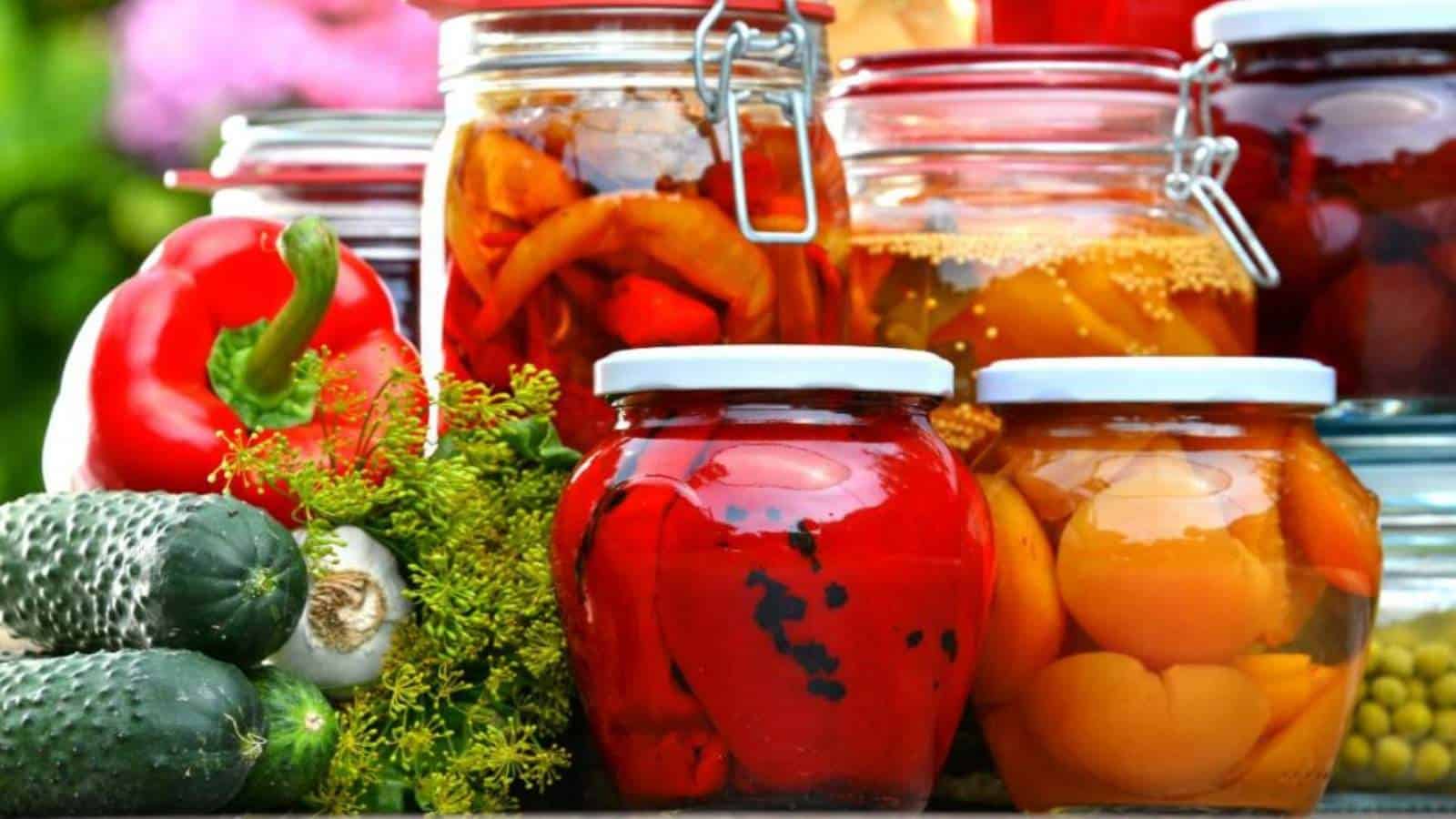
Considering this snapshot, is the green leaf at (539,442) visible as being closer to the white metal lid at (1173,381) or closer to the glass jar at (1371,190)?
the white metal lid at (1173,381)

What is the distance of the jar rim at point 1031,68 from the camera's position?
1189mm

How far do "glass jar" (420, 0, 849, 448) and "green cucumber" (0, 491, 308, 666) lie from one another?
0.57 feet

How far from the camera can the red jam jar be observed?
910 mm

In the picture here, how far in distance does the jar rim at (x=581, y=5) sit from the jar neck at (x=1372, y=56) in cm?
23

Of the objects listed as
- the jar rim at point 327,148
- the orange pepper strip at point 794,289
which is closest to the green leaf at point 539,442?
the orange pepper strip at point 794,289

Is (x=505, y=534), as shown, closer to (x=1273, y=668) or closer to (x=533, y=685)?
(x=533, y=685)

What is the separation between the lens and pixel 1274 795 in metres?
0.98

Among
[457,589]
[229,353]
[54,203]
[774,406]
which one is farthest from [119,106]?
[774,406]

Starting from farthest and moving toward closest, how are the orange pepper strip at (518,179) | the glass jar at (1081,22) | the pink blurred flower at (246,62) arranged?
the pink blurred flower at (246,62), the glass jar at (1081,22), the orange pepper strip at (518,179)

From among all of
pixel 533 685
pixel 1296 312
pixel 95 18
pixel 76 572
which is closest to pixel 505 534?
pixel 533 685

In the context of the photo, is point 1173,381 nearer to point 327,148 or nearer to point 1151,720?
point 1151,720

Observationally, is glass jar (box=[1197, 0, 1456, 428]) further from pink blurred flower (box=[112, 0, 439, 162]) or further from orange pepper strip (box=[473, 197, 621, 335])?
pink blurred flower (box=[112, 0, 439, 162])

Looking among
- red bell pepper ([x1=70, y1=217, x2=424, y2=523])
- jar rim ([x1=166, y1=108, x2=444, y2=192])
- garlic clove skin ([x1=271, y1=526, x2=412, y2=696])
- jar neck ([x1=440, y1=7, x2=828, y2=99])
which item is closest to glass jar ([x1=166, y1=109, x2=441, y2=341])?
jar rim ([x1=166, y1=108, x2=444, y2=192])

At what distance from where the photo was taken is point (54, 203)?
2.01 meters
